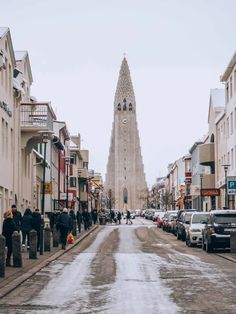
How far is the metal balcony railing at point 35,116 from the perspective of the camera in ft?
144

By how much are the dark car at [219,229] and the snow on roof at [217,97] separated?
46829 millimetres

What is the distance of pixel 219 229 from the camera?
3403 centimetres

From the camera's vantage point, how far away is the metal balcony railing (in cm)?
4394

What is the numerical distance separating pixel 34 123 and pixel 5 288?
27.9 m

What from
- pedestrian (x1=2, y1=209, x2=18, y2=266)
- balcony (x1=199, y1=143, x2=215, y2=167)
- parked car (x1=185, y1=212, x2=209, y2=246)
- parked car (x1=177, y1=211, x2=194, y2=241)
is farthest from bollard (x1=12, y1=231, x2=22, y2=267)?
balcony (x1=199, y1=143, x2=215, y2=167)

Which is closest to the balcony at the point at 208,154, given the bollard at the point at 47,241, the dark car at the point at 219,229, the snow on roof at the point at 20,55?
the snow on roof at the point at 20,55

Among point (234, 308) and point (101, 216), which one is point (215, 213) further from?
point (101, 216)

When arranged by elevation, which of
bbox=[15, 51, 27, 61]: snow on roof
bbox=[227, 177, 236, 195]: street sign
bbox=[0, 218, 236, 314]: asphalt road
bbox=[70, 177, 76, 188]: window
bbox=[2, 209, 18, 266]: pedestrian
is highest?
bbox=[15, 51, 27, 61]: snow on roof

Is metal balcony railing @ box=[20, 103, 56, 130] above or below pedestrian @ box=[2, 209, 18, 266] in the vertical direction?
above

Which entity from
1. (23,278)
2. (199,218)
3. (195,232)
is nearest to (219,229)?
(195,232)

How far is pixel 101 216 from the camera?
96562 millimetres

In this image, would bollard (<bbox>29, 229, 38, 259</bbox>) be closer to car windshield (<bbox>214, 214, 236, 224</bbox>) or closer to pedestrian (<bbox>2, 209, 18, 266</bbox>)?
pedestrian (<bbox>2, 209, 18, 266</bbox>)

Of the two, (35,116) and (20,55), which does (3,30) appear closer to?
(35,116)

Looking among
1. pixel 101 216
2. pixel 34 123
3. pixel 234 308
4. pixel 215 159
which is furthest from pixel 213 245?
pixel 101 216
